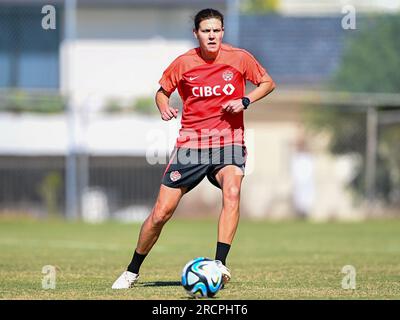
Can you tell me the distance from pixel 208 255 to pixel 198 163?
5282 millimetres

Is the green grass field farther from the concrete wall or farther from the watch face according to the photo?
the concrete wall

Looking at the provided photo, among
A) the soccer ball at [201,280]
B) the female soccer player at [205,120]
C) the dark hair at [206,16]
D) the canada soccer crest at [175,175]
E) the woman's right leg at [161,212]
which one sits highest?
the dark hair at [206,16]

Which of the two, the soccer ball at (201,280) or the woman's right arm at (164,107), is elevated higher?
the woman's right arm at (164,107)

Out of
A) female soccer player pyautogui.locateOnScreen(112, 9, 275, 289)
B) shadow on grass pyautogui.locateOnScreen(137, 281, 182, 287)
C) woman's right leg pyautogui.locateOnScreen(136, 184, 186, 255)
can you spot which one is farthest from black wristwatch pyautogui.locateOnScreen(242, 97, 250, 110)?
shadow on grass pyautogui.locateOnScreen(137, 281, 182, 287)

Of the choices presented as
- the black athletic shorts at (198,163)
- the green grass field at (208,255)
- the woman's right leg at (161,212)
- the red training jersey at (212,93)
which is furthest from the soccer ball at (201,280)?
the red training jersey at (212,93)

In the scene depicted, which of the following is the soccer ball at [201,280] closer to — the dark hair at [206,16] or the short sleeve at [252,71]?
the short sleeve at [252,71]

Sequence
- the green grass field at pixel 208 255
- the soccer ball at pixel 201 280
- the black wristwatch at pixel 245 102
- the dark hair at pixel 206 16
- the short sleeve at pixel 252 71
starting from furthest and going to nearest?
the short sleeve at pixel 252 71 < the dark hair at pixel 206 16 < the black wristwatch at pixel 245 102 < the green grass field at pixel 208 255 < the soccer ball at pixel 201 280

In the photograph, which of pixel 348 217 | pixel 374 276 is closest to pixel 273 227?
pixel 348 217

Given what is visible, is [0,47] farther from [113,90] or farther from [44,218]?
[44,218]

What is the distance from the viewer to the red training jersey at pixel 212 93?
9930mm

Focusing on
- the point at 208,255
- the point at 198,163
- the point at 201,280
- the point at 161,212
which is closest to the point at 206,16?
the point at 198,163

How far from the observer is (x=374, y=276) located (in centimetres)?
1107

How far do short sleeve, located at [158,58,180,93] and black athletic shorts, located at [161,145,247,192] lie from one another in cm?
61

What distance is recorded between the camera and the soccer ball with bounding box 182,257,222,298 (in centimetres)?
877
